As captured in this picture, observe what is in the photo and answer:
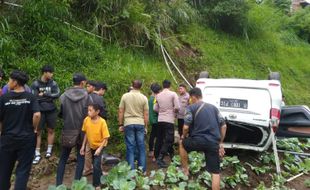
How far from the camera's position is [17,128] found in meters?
5.38

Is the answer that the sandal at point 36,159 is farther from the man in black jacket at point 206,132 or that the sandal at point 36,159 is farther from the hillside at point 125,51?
the man in black jacket at point 206,132

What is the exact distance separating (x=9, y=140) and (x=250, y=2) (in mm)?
13624

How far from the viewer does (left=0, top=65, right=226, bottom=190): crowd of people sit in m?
5.40

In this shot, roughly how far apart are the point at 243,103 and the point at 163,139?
5.64ft

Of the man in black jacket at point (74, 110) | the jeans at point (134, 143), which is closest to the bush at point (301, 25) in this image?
the jeans at point (134, 143)

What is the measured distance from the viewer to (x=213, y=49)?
15.2 meters

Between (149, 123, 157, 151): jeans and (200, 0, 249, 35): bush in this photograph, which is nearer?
(149, 123, 157, 151): jeans

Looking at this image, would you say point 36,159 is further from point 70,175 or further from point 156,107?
point 156,107

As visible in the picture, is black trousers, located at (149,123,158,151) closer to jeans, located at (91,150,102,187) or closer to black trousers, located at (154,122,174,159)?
black trousers, located at (154,122,174,159)

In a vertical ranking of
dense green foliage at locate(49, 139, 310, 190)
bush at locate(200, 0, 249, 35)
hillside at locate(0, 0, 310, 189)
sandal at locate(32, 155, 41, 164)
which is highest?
bush at locate(200, 0, 249, 35)

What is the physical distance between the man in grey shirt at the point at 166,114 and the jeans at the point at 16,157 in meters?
2.83

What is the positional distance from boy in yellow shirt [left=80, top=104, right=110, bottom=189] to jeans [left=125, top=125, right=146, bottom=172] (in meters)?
1.10

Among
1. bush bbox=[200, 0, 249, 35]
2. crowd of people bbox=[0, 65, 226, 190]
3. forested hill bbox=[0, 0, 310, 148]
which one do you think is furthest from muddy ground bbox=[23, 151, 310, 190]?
bush bbox=[200, 0, 249, 35]

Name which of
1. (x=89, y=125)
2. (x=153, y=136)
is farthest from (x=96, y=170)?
(x=153, y=136)
